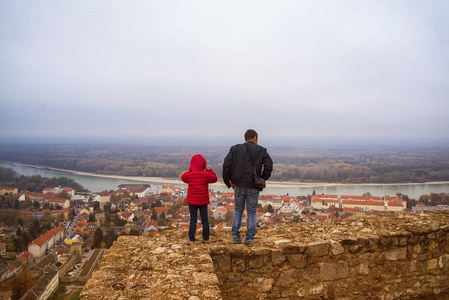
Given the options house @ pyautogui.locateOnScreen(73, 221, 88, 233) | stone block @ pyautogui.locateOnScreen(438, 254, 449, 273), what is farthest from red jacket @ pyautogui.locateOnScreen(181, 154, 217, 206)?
house @ pyautogui.locateOnScreen(73, 221, 88, 233)

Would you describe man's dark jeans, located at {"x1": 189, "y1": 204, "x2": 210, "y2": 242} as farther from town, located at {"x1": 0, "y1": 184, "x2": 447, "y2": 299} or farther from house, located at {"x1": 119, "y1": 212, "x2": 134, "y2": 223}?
house, located at {"x1": 119, "y1": 212, "x2": 134, "y2": 223}

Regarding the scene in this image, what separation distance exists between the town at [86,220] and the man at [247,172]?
530cm

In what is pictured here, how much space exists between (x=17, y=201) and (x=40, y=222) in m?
9.43

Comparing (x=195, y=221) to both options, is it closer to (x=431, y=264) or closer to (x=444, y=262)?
(x=431, y=264)

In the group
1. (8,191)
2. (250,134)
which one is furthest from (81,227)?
(250,134)

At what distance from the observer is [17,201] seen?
30.6 m

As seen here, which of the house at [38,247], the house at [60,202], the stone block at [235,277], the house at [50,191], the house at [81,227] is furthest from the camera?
the house at [50,191]

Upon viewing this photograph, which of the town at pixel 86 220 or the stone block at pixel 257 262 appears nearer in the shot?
the stone block at pixel 257 262

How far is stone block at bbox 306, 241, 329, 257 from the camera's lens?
2.71 meters

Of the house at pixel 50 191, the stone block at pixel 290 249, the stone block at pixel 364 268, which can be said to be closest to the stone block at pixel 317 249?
the stone block at pixel 290 249

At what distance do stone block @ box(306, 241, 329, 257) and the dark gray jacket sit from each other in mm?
749

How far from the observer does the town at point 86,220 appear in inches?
543

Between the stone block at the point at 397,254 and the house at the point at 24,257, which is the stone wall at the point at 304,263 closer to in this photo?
the stone block at the point at 397,254

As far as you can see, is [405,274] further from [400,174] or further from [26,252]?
[400,174]
